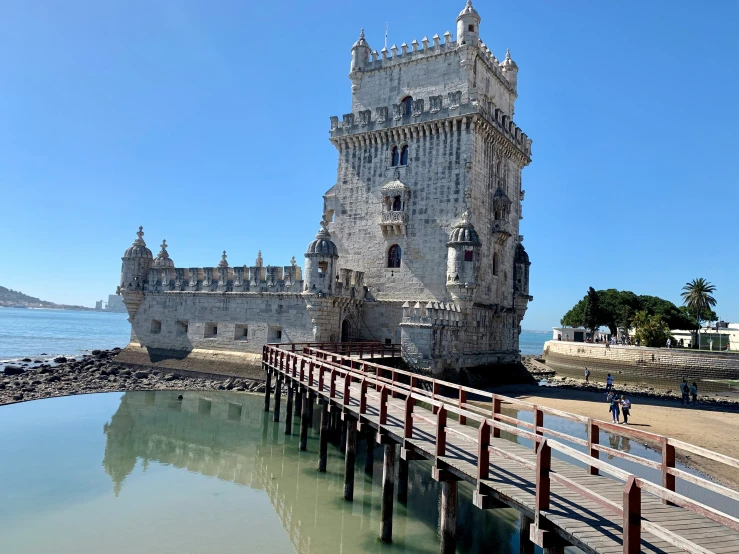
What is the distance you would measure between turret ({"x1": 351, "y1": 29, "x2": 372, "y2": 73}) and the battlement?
311cm

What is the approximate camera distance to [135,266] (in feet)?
111

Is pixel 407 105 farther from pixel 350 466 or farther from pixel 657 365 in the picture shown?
pixel 657 365

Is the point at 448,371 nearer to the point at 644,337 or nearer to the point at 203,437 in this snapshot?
the point at 203,437

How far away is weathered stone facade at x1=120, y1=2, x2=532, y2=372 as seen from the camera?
26.1 meters

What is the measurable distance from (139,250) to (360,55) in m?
18.5

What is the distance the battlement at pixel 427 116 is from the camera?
27.1 meters

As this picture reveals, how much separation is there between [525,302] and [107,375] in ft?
83.0

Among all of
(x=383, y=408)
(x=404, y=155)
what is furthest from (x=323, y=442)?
(x=404, y=155)

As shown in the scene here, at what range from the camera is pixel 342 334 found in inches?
1123

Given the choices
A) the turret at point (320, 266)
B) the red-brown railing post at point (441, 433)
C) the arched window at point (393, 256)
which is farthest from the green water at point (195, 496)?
the arched window at point (393, 256)

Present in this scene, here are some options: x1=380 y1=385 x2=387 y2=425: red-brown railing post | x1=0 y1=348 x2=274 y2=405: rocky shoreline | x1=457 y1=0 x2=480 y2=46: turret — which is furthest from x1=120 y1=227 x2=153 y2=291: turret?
x1=380 y1=385 x2=387 y2=425: red-brown railing post

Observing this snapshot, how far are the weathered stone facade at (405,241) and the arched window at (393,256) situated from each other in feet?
0.20

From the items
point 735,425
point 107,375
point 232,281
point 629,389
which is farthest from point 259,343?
point 629,389

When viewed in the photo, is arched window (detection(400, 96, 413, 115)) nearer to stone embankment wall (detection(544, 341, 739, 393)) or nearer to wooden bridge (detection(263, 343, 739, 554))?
wooden bridge (detection(263, 343, 739, 554))
